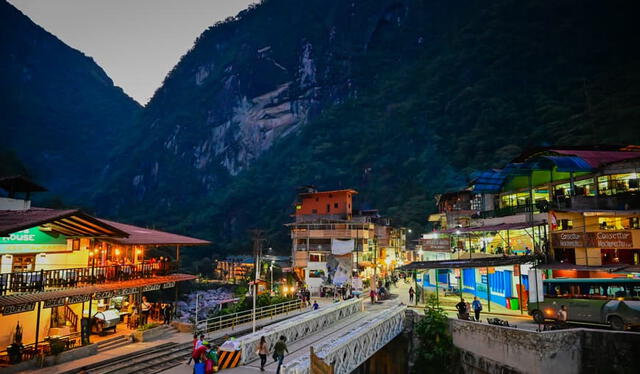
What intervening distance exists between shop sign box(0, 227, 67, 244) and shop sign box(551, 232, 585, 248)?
26.2 m

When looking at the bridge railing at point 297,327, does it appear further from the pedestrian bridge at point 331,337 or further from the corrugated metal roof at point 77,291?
the corrugated metal roof at point 77,291

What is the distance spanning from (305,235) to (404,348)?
27833 millimetres

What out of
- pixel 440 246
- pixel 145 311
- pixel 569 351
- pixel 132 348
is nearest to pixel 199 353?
pixel 132 348

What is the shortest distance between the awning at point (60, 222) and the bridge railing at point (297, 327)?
27.1 feet

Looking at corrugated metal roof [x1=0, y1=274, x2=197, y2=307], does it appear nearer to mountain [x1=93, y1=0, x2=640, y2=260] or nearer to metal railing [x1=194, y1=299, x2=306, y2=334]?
metal railing [x1=194, y1=299, x2=306, y2=334]

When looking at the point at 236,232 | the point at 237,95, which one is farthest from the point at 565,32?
the point at 237,95

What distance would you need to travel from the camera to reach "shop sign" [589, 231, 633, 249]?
20359 mm

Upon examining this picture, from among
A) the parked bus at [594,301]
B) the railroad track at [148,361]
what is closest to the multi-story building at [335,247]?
the parked bus at [594,301]

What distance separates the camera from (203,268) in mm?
85688

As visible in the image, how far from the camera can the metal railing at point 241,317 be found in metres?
21.2

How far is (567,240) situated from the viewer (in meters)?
22.3

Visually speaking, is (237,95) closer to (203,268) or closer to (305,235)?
(203,268)

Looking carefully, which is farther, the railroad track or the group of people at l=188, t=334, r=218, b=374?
the railroad track

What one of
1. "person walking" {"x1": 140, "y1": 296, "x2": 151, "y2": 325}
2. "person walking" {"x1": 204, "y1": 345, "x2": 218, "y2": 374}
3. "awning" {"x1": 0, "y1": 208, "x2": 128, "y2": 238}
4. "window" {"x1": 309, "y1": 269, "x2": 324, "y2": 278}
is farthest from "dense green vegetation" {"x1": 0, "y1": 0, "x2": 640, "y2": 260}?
"awning" {"x1": 0, "y1": 208, "x2": 128, "y2": 238}
